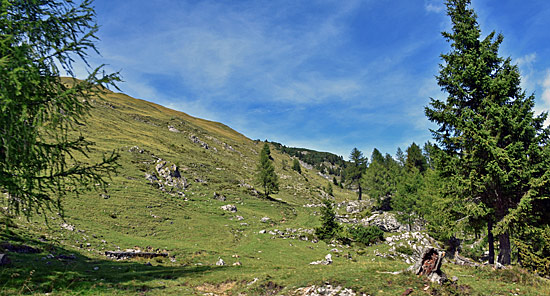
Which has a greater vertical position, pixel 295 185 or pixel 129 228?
pixel 295 185

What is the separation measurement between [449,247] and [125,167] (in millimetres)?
54390

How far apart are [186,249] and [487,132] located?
85.9 ft

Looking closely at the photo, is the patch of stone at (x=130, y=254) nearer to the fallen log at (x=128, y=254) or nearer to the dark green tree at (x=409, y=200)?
the fallen log at (x=128, y=254)

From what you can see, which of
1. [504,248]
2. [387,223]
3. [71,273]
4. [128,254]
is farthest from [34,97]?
[387,223]

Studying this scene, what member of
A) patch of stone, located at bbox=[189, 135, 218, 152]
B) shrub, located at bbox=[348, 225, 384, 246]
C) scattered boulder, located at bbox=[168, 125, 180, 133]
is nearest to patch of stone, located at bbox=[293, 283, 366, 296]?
shrub, located at bbox=[348, 225, 384, 246]

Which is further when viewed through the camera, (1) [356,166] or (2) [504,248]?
(1) [356,166]

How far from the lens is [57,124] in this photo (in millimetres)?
7430

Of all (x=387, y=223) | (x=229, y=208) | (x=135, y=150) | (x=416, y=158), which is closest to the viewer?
(x=229, y=208)

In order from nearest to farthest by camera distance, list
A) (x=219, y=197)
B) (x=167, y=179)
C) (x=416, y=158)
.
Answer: (x=167, y=179) → (x=219, y=197) → (x=416, y=158)

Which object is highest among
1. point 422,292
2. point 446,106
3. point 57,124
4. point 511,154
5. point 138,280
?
point 446,106

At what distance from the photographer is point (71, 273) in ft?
44.0

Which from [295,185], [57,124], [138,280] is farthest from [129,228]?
[295,185]

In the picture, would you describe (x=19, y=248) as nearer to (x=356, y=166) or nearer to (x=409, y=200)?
(x=409, y=200)

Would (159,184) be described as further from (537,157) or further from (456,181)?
(537,157)
